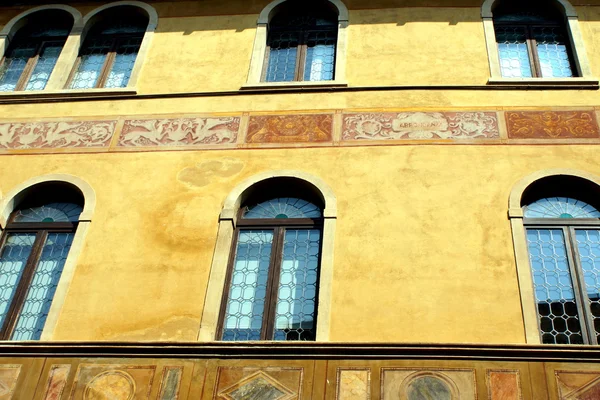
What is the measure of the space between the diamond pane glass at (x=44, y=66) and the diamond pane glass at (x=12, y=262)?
2938 mm

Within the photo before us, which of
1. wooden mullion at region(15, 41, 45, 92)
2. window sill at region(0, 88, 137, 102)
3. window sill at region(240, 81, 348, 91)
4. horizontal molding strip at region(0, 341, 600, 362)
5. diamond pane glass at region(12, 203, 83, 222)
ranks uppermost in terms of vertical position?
wooden mullion at region(15, 41, 45, 92)

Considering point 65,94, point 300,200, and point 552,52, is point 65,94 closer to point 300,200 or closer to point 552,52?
point 300,200

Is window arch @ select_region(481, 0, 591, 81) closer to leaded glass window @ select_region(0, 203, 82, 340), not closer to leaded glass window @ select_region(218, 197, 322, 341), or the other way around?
leaded glass window @ select_region(218, 197, 322, 341)

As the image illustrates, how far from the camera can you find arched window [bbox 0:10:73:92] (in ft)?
43.2

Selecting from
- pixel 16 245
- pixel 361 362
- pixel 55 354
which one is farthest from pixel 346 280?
pixel 16 245

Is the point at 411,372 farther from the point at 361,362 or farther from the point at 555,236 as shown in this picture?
the point at 555,236

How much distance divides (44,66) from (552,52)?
7360 mm

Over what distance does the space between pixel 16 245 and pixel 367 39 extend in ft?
18.2

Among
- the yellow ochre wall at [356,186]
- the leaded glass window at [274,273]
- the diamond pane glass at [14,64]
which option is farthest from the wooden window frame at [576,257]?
the diamond pane glass at [14,64]

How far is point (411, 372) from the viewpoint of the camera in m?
8.72

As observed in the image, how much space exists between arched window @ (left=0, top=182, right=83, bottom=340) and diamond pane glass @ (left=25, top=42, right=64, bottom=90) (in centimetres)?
240

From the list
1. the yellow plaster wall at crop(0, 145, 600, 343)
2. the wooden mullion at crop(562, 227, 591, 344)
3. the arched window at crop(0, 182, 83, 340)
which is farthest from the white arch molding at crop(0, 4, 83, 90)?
the wooden mullion at crop(562, 227, 591, 344)

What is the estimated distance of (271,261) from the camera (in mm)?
10336

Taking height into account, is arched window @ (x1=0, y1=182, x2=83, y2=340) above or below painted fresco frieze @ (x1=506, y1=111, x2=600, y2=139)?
below
